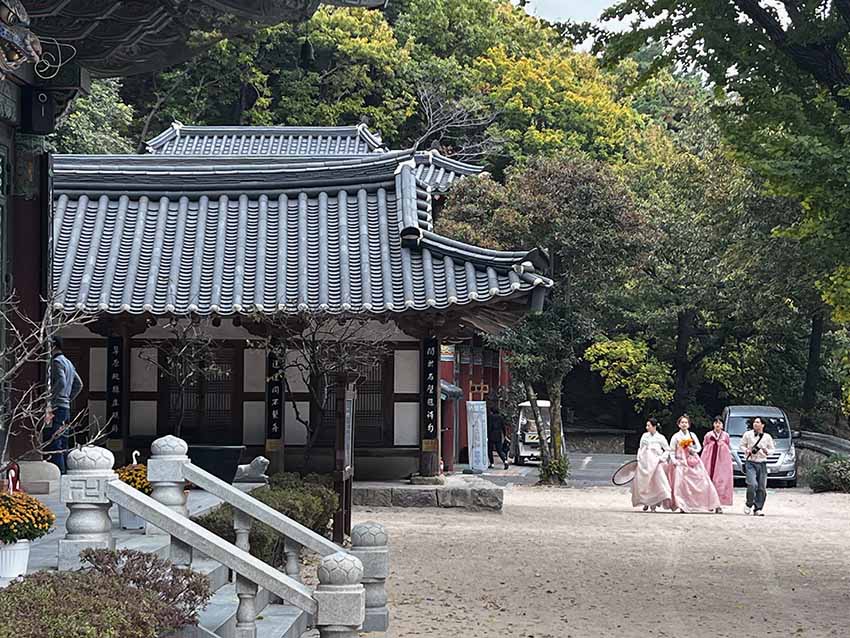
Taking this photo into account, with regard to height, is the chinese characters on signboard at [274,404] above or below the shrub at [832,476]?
above

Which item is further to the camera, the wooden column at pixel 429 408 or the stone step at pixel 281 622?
the wooden column at pixel 429 408

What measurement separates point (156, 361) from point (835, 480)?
16.3m

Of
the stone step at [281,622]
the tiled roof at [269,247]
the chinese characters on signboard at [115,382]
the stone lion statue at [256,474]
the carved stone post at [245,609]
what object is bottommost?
the stone step at [281,622]

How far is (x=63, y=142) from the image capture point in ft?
100

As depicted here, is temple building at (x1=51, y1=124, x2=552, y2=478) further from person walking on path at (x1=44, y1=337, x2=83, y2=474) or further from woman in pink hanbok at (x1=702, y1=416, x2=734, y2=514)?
woman in pink hanbok at (x1=702, y1=416, x2=734, y2=514)

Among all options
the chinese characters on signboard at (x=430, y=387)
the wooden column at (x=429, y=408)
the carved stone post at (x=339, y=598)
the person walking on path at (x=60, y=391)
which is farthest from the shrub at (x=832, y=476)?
the carved stone post at (x=339, y=598)

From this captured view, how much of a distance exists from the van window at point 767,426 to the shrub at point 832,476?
3.64 meters

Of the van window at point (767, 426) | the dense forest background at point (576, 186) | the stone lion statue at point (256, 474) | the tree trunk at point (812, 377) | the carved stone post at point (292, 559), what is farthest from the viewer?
the tree trunk at point (812, 377)

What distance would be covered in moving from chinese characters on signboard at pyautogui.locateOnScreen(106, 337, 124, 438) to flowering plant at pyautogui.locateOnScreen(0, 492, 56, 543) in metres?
12.9

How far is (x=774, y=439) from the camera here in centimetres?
3266

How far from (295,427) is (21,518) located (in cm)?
1380

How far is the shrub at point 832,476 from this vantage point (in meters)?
28.3

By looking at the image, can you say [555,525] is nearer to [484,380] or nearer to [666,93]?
[484,380]

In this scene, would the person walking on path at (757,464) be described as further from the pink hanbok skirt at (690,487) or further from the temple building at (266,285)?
the temple building at (266,285)
